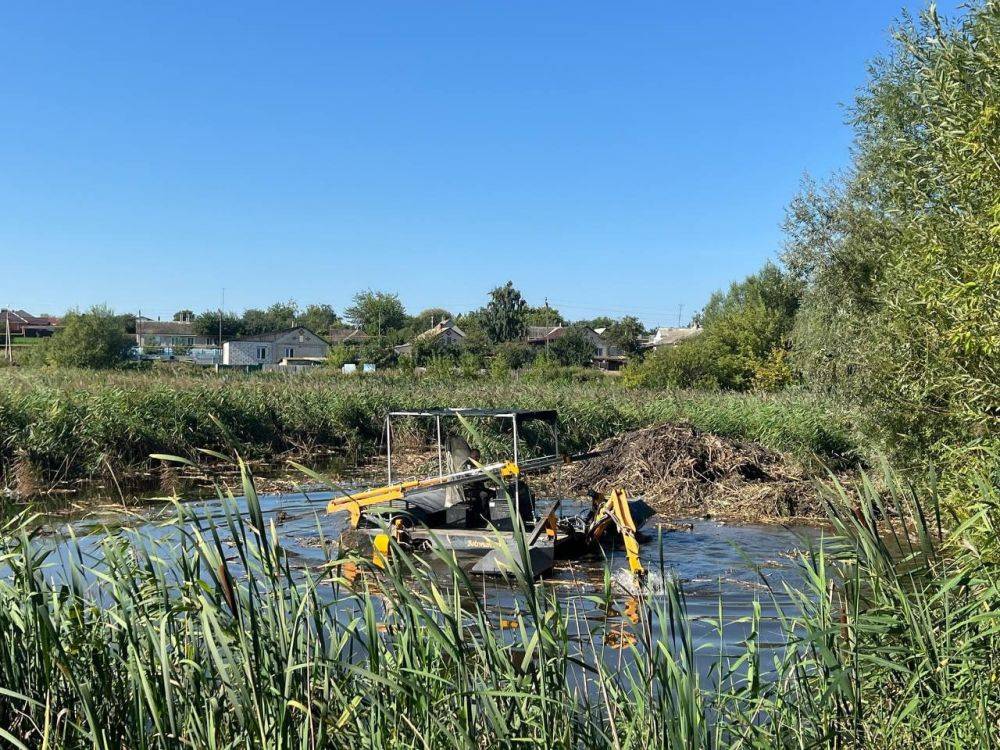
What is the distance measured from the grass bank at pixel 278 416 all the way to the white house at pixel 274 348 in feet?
226

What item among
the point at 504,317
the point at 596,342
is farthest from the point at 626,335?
the point at 504,317

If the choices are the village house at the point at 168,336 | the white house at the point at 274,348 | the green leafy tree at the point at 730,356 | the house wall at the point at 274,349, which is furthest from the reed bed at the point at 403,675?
the village house at the point at 168,336

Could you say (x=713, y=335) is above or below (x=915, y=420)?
above

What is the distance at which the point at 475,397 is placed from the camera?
28375mm

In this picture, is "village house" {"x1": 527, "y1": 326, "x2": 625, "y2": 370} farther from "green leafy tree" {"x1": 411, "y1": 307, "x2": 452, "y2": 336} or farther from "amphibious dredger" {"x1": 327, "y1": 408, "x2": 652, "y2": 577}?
"amphibious dredger" {"x1": 327, "y1": 408, "x2": 652, "y2": 577}

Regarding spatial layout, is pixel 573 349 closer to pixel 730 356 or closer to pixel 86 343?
pixel 730 356

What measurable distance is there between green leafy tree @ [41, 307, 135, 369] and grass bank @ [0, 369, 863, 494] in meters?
41.5

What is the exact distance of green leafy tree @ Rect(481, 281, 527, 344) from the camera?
90.8 m

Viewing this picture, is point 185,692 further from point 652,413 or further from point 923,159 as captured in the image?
point 652,413

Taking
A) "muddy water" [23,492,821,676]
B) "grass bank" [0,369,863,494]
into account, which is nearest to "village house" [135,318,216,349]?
"grass bank" [0,369,863,494]

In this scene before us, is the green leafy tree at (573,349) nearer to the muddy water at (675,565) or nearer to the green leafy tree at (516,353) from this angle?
the green leafy tree at (516,353)

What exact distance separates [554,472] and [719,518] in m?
5.95

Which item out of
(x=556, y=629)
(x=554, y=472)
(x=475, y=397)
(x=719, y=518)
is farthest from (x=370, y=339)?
(x=556, y=629)

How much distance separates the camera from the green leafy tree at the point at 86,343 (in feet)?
215
